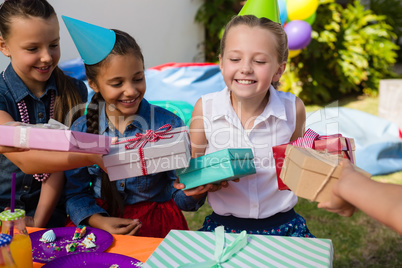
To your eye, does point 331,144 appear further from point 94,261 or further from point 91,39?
point 91,39

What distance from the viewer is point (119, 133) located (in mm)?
1724

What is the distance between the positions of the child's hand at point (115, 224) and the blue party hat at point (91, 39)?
1.98ft

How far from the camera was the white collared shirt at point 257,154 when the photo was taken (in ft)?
5.17

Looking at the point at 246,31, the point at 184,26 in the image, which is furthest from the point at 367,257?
the point at 184,26

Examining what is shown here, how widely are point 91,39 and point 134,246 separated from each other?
0.76m

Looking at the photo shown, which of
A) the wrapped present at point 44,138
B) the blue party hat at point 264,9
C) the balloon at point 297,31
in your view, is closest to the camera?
the wrapped present at point 44,138

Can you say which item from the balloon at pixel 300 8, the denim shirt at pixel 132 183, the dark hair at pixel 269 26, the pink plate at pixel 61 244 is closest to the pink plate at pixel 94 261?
the pink plate at pixel 61 244

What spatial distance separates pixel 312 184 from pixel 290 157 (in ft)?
0.37

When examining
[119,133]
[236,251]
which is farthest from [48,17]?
[236,251]

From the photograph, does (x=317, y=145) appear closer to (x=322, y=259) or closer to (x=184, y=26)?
(x=322, y=259)

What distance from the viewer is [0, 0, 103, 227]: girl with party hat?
164 cm

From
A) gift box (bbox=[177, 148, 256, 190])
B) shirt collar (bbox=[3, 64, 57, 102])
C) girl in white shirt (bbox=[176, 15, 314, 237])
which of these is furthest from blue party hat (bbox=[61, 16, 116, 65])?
gift box (bbox=[177, 148, 256, 190])

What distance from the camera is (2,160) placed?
1769 millimetres

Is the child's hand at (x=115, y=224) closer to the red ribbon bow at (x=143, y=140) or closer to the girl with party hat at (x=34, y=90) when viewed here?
the girl with party hat at (x=34, y=90)
